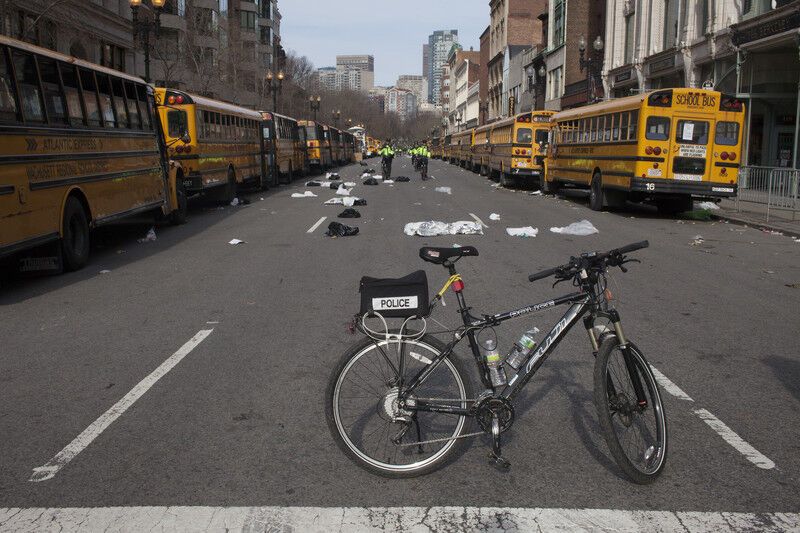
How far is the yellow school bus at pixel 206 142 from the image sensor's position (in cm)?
2011

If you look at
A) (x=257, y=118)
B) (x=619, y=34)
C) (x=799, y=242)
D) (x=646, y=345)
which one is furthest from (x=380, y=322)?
(x=619, y=34)

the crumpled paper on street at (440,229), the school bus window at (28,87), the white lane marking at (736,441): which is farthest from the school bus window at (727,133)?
the white lane marking at (736,441)

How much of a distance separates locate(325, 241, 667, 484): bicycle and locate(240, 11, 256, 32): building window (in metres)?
85.0

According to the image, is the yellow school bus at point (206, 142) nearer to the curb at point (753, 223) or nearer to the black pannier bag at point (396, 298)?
the curb at point (753, 223)

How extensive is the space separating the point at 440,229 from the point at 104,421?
11035 mm

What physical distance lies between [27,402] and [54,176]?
20.0ft

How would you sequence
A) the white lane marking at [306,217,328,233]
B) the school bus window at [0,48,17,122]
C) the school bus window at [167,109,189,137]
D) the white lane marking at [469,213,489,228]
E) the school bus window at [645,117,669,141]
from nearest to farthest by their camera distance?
the school bus window at [0,48,17,122]
the white lane marking at [306,217,328,233]
the white lane marking at [469,213,489,228]
the school bus window at [645,117,669,141]
the school bus window at [167,109,189,137]

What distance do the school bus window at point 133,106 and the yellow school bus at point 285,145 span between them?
16.3 meters

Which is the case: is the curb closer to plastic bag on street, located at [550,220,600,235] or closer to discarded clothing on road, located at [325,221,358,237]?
plastic bag on street, located at [550,220,600,235]

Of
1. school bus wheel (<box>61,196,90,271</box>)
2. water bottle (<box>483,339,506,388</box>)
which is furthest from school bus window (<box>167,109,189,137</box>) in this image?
water bottle (<box>483,339,506,388</box>)

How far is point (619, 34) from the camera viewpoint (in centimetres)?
4219

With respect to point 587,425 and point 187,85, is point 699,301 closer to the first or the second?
point 587,425

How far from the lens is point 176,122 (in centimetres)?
2008

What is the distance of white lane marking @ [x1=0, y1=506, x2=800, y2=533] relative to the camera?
12.1ft
